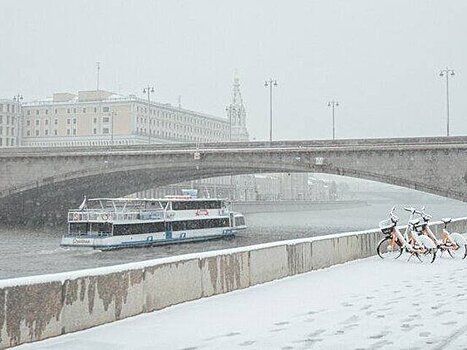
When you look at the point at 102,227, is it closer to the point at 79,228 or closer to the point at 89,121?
the point at 79,228

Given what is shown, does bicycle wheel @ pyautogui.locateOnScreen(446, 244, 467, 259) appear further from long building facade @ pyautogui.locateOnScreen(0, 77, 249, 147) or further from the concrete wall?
long building facade @ pyautogui.locateOnScreen(0, 77, 249, 147)

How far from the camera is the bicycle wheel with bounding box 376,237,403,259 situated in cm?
2198

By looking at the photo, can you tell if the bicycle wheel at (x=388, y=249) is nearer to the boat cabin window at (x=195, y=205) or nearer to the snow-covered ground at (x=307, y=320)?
the snow-covered ground at (x=307, y=320)

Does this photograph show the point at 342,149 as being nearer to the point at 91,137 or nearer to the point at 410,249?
the point at 410,249

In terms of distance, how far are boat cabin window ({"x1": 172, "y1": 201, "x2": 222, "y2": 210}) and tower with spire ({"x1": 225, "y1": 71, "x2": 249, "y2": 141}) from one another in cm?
11091

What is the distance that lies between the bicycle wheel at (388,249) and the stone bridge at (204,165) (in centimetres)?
3254

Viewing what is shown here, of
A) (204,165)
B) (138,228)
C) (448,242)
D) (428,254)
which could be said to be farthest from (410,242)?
(204,165)

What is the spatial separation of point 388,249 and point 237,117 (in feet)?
510

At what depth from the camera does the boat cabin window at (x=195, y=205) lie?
54.1m

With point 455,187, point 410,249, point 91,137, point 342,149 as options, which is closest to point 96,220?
point 342,149

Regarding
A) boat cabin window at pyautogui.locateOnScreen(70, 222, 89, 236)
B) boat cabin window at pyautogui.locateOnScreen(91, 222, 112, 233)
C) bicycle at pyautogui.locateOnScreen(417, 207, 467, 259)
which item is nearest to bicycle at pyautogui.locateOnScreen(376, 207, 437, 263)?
bicycle at pyautogui.locateOnScreen(417, 207, 467, 259)

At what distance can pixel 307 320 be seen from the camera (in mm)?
11250

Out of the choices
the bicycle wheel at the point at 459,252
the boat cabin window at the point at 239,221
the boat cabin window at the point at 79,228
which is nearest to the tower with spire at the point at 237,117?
the boat cabin window at the point at 239,221

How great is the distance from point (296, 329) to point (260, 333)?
579 millimetres
